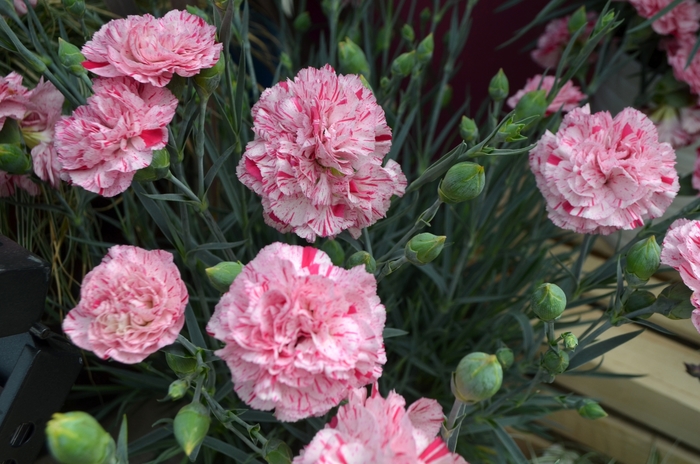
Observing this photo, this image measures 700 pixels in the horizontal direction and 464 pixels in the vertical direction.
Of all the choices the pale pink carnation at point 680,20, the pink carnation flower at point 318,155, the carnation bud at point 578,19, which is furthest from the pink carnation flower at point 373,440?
the pale pink carnation at point 680,20

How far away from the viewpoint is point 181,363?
37 centimetres

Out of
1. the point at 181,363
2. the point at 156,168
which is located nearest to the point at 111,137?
the point at 156,168

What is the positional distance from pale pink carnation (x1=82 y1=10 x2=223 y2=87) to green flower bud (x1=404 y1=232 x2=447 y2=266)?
184 mm

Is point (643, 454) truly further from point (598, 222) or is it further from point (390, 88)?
point (390, 88)

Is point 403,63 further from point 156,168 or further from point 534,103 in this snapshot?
point 156,168

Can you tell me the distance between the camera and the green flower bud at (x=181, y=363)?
36 centimetres

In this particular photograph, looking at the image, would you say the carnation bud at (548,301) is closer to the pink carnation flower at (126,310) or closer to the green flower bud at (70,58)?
the pink carnation flower at (126,310)

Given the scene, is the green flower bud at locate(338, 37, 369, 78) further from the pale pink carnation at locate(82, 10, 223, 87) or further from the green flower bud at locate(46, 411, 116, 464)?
the green flower bud at locate(46, 411, 116, 464)

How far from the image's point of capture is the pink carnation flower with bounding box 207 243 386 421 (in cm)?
30

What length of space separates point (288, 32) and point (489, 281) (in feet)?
1.49

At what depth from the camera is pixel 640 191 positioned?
1.48 feet

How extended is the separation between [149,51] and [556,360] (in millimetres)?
361

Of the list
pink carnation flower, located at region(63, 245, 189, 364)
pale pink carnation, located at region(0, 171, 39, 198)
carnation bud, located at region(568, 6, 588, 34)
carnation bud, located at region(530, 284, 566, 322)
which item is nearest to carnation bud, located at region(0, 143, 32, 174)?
pale pink carnation, located at region(0, 171, 39, 198)

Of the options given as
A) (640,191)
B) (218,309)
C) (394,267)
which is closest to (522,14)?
(640,191)
